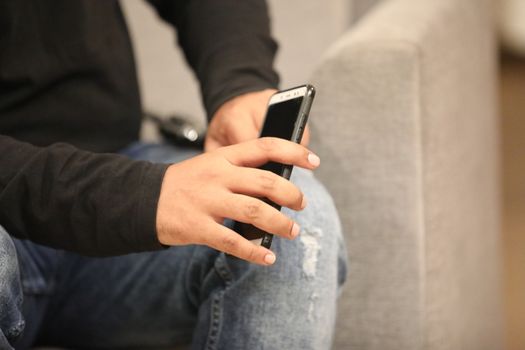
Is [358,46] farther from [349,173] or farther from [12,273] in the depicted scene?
[12,273]

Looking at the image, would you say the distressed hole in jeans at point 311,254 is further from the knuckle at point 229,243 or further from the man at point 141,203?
the knuckle at point 229,243

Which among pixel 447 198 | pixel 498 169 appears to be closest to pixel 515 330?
pixel 498 169


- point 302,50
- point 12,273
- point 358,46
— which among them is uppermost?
point 302,50

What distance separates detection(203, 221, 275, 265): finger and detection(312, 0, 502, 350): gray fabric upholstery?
299 millimetres

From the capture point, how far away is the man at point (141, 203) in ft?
1.66

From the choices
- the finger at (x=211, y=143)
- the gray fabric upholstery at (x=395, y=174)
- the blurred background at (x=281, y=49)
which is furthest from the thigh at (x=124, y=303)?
the blurred background at (x=281, y=49)

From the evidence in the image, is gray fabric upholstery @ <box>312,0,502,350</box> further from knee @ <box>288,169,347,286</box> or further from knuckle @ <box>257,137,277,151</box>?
knuckle @ <box>257,137,277,151</box>

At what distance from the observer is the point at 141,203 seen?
1.66 ft

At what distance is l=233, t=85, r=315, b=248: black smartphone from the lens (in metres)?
0.52

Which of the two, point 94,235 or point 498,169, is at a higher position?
point 498,169

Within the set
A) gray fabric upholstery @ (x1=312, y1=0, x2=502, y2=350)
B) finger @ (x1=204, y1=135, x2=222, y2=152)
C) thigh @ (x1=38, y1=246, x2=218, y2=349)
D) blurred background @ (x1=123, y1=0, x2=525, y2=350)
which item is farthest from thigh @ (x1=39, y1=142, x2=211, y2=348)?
blurred background @ (x1=123, y1=0, x2=525, y2=350)

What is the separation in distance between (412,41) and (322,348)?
0.36 metres

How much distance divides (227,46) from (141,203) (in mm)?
285

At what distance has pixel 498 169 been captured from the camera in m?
1.20
